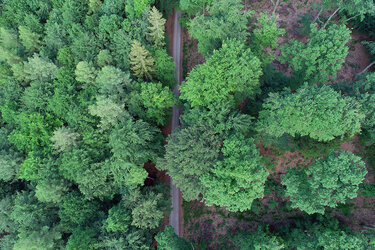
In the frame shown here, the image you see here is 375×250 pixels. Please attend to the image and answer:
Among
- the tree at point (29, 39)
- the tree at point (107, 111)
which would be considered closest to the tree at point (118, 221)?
the tree at point (107, 111)

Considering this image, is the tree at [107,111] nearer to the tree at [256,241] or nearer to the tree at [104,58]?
the tree at [104,58]

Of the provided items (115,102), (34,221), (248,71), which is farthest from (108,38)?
(34,221)

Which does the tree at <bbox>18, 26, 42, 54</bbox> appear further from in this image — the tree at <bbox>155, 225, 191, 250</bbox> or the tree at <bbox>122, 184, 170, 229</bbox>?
the tree at <bbox>155, 225, 191, 250</bbox>

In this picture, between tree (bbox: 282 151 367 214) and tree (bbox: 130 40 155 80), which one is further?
tree (bbox: 130 40 155 80)

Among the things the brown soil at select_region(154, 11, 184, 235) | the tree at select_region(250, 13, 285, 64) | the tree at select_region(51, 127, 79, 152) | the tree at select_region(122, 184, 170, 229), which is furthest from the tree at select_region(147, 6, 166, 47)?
the tree at select_region(122, 184, 170, 229)

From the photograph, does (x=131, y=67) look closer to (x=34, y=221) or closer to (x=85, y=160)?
(x=85, y=160)

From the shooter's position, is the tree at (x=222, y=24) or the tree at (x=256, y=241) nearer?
the tree at (x=256, y=241)

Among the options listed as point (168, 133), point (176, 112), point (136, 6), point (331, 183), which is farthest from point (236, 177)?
point (136, 6)
